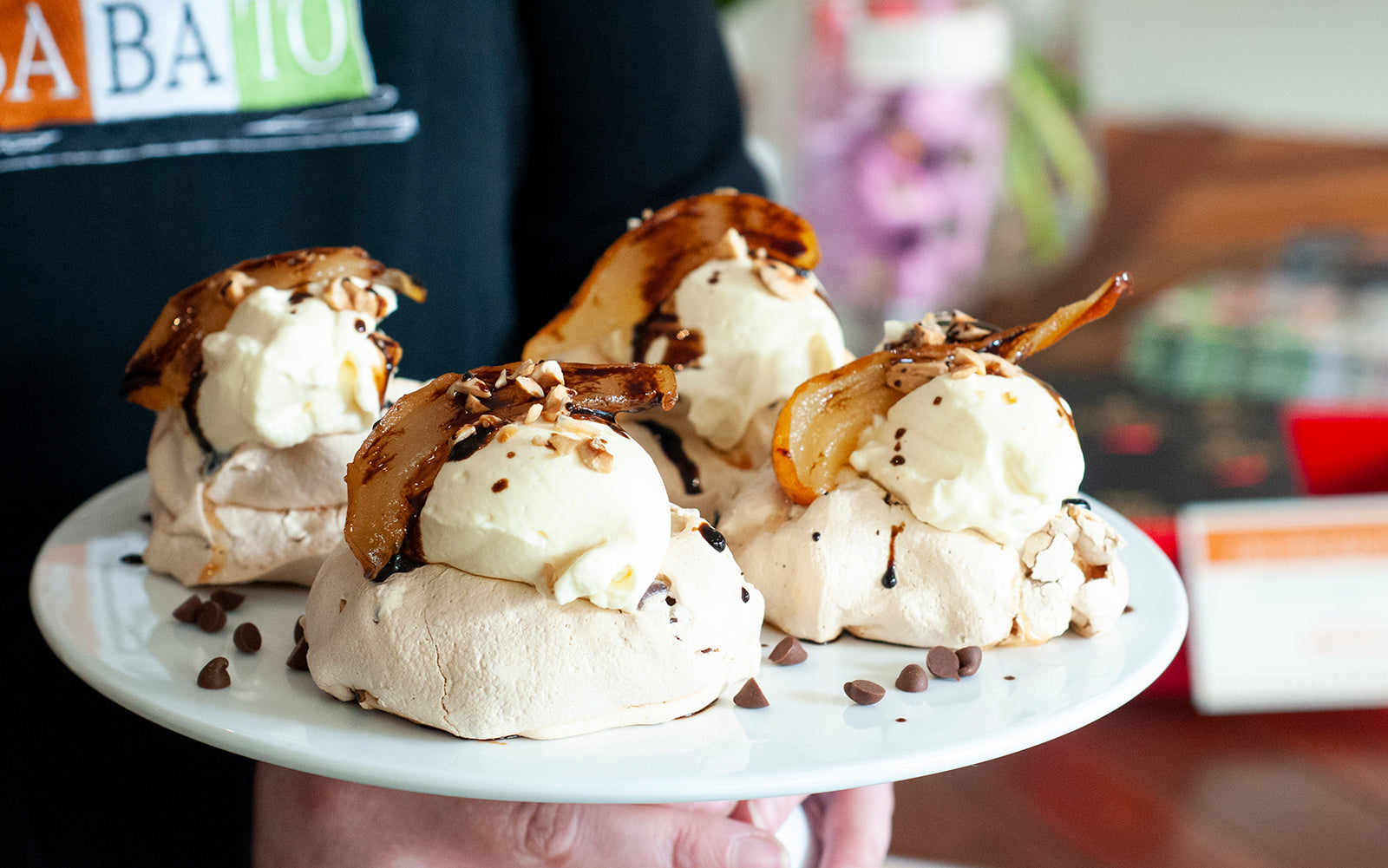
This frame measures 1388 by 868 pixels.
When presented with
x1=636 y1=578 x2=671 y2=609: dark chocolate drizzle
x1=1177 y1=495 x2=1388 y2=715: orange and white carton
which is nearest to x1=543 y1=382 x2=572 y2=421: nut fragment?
x1=636 y1=578 x2=671 y2=609: dark chocolate drizzle

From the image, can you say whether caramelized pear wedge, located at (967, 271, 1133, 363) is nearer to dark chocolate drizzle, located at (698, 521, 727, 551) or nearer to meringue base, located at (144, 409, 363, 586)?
dark chocolate drizzle, located at (698, 521, 727, 551)

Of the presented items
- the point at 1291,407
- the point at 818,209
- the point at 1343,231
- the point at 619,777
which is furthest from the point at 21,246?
the point at 1343,231

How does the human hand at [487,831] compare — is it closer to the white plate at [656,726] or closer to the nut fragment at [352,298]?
the white plate at [656,726]

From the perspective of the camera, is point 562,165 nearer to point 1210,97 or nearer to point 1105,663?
point 1105,663

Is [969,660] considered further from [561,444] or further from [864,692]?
[561,444]

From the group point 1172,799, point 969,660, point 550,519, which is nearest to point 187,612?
point 550,519

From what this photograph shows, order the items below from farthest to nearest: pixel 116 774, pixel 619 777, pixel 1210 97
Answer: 1. pixel 1210 97
2. pixel 116 774
3. pixel 619 777

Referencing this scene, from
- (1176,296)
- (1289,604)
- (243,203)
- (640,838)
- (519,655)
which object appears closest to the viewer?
(519,655)
